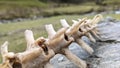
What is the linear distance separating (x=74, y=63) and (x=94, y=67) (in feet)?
1.42

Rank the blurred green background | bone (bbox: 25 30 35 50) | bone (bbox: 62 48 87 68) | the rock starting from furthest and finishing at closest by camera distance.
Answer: the blurred green background < the rock < bone (bbox: 62 48 87 68) < bone (bbox: 25 30 35 50)

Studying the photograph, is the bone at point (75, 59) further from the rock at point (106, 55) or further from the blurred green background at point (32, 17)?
the blurred green background at point (32, 17)

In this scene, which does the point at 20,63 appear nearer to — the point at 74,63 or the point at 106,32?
the point at 74,63

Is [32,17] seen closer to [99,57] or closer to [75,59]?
[99,57]

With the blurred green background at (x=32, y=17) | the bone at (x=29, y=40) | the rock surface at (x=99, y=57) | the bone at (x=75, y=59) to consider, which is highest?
the bone at (x=29, y=40)

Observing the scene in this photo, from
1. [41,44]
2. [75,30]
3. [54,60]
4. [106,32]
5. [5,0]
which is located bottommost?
[5,0]

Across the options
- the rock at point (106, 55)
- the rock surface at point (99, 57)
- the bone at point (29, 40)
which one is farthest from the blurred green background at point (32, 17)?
the bone at point (29, 40)

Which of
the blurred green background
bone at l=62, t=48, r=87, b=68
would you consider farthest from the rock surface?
the blurred green background

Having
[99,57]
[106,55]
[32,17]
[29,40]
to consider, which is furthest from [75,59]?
[32,17]

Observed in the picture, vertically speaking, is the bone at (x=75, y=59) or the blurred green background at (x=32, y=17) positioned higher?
the bone at (x=75, y=59)

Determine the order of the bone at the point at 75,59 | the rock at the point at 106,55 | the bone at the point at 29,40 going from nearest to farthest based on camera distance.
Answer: the bone at the point at 29,40 → the bone at the point at 75,59 → the rock at the point at 106,55

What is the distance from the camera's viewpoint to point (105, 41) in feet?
31.7

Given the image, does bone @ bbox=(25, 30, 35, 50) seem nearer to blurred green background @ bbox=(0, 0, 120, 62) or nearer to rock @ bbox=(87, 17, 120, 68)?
rock @ bbox=(87, 17, 120, 68)

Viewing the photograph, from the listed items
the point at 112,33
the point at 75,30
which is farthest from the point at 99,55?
the point at 112,33
